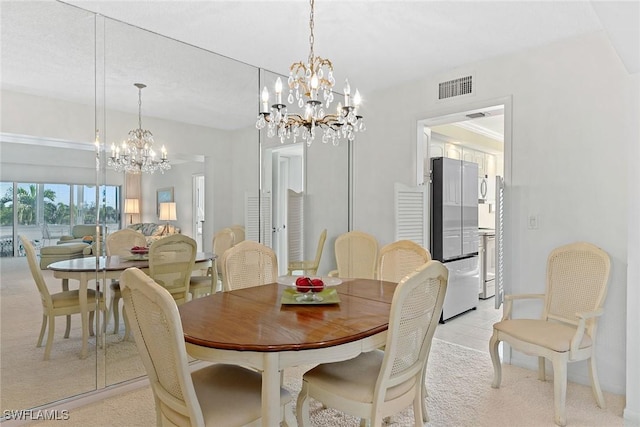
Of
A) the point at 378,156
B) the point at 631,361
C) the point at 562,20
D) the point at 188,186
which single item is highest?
the point at 562,20

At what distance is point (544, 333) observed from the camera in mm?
2555

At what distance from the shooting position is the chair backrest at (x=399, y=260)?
287cm

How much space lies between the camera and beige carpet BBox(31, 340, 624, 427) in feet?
7.63

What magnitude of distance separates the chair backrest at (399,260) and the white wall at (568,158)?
1.03m

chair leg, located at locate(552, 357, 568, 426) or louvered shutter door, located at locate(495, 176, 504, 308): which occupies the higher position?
louvered shutter door, located at locate(495, 176, 504, 308)

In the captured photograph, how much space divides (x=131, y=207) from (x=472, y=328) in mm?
3570

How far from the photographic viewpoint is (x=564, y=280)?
2.86 m

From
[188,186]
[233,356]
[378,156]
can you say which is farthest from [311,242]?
[233,356]

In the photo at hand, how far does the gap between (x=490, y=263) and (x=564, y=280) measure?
8.84 ft

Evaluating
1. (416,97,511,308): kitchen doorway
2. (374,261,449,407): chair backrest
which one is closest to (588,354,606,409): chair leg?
(416,97,511,308): kitchen doorway

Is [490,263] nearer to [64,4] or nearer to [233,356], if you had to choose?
[233,356]

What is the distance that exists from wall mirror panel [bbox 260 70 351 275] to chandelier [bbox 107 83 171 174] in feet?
3.66

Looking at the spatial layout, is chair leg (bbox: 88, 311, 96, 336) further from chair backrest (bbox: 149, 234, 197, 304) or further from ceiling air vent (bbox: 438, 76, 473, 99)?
ceiling air vent (bbox: 438, 76, 473, 99)

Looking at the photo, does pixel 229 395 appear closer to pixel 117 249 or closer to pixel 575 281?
pixel 117 249
